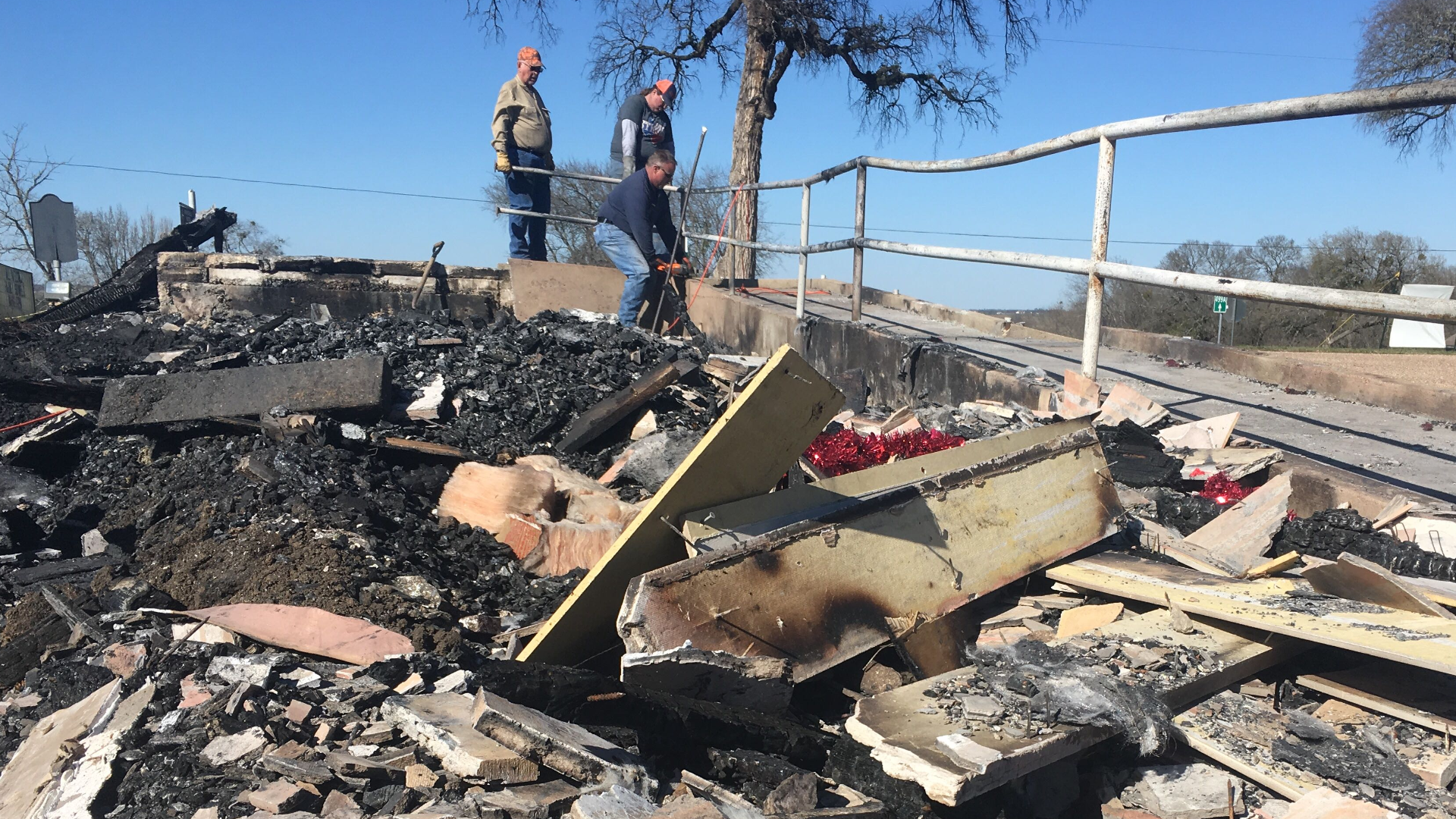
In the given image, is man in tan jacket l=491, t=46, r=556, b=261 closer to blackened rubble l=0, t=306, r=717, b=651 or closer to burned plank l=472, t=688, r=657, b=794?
blackened rubble l=0, t=306, r=717, b=651

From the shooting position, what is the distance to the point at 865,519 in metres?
2.60

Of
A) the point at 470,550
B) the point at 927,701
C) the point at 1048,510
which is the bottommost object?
the point at 470,550

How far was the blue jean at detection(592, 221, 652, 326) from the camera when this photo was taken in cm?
822

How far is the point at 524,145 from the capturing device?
1057 cm

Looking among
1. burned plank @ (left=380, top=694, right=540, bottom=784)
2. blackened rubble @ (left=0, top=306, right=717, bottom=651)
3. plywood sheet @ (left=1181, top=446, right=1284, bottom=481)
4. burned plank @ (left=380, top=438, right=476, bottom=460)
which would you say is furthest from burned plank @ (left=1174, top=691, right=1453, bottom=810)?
burned plank @ (left=380, top=438, right=476, bottom=460)

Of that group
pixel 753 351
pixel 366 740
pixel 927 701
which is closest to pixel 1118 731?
pixel 927 701

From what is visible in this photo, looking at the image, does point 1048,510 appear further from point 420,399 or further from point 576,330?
point 576,330

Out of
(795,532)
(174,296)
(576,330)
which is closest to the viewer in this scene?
(795,532)

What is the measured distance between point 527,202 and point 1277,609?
9.76 meters

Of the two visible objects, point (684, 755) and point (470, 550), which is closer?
point (684, 755)

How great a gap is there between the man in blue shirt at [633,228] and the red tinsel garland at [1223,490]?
18.4ft

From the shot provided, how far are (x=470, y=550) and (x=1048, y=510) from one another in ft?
8.14

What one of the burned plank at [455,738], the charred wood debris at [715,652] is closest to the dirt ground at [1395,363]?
the charred wood debris at [715,652]

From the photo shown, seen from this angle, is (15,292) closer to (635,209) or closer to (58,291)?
(58,291)
